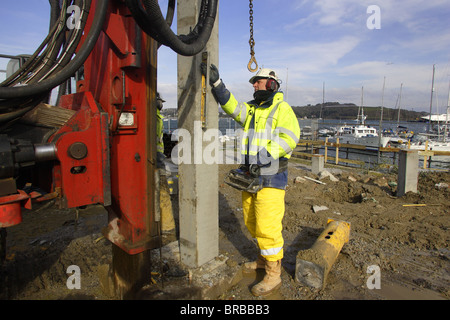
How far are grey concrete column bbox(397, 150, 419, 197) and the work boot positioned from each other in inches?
208

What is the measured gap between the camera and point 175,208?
20.1 feet

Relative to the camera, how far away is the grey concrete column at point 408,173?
692cm

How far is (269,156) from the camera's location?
3.22 meters

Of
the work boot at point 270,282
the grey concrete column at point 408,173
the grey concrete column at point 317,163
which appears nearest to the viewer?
the work boot at point 270,282

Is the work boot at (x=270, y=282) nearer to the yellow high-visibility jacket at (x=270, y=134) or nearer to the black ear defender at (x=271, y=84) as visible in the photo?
the yellow high-visibility jacket at (x=270, y=134)

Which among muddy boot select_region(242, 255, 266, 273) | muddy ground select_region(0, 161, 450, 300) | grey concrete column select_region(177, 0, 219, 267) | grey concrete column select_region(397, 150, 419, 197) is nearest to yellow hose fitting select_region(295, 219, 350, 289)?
muddy ground select_region(0, 161, 450, 300)

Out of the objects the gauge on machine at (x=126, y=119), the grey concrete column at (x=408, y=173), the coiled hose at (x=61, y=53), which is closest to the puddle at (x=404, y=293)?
the gauge on machine at (x=126, y=119)

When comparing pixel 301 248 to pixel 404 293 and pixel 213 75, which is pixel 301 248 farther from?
pixel 213 75

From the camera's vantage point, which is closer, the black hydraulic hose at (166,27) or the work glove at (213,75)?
the black hydraulic hose at (166,27)

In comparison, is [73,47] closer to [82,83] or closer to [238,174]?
[82,83]

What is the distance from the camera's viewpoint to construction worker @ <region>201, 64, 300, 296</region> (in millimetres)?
3141

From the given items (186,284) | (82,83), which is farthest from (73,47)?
(186,284)

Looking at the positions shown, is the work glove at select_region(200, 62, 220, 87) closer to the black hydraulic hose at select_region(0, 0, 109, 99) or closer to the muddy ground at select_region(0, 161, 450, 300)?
the black hydraulic hose at select_region(0, 0, 109, 99)

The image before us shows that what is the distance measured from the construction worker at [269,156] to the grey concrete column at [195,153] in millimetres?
227
